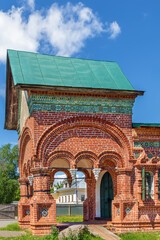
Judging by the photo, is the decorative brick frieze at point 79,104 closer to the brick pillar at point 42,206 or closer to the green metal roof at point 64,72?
the green metal roof at point 64,72

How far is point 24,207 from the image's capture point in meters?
14.7

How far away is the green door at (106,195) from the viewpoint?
15.0m

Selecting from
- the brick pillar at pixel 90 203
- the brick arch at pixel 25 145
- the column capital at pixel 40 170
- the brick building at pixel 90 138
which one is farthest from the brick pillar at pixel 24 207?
the column capital at pixel 40 170

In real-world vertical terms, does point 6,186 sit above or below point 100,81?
below

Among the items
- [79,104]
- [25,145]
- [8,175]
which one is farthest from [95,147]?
[8,175]

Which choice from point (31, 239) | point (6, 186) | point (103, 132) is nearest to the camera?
point (31, 239)

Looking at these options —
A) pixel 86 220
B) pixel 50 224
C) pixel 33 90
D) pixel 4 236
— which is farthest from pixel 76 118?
pixel 86 220

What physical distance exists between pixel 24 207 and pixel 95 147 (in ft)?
14.1

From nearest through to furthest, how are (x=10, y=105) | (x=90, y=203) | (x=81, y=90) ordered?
1. (x=81, y=90)
2. (x=90, y=203)
3. (x=10, y=105)

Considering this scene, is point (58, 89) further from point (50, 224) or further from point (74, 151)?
point (50, 224)

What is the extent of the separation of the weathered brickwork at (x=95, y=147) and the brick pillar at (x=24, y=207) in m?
2.42

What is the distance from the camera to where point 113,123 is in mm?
12719

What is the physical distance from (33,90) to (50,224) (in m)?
4.18

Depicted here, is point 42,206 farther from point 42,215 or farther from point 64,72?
point 64,72
